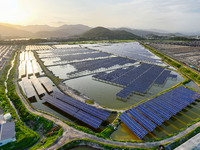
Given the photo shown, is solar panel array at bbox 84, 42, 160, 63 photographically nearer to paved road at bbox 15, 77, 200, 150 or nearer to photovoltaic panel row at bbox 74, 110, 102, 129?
paved road at bbox 15, 77, 200, 150

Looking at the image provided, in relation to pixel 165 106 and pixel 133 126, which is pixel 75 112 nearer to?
pixel 133 126

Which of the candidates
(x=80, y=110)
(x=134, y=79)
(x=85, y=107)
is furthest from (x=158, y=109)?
(x=80, y=110)

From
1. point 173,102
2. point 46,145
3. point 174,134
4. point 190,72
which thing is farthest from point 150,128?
point 190,72

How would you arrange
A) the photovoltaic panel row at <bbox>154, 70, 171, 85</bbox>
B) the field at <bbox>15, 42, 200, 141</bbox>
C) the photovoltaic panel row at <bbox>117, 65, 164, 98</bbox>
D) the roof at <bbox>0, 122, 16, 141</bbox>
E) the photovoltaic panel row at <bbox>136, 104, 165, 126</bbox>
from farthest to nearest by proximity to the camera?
the photovoltaic panel row at <bbox>154, 70, 171, 85</bbox> < the photovoltaic panel row at <bbox>117, 65, 164, 98</bbox> < the photovoltaic panel row at <bbox>136, 104, 165, 126</bbox> < the field at <bbox>15, 42, 200, 141</bbox> < the roof at <bbox>0, 122, 16, 141</bbox>

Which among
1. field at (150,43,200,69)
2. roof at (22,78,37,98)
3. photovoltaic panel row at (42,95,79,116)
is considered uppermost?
field at (150,43,200,69)

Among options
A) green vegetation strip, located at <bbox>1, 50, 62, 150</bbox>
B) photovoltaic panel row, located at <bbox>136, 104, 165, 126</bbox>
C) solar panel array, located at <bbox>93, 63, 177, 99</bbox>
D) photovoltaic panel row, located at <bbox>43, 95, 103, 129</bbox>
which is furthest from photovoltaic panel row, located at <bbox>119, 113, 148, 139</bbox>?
green vegetation strip, located at <bbox>1, 50, 62, 150</bbox>

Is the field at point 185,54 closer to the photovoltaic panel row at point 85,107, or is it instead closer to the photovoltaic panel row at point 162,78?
the photovoltaic panel row at point 162,78
